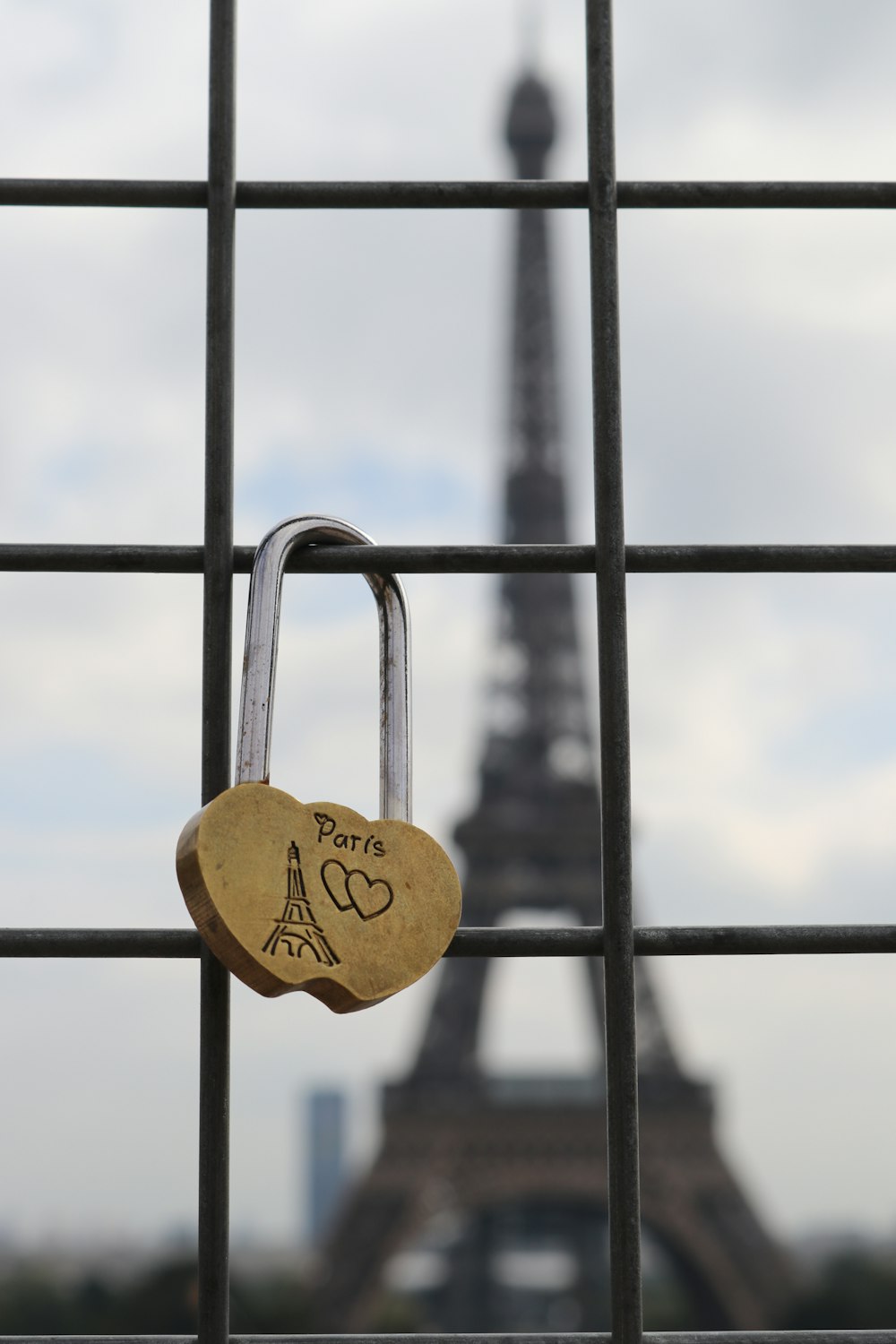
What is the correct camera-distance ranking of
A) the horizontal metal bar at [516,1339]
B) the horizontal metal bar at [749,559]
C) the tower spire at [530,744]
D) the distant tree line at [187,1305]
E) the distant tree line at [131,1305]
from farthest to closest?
the distant tree line at [187,1305], the distant tree line at [131,1305], the tower spire at [530,744], the horizontal metal bar at [749,559], the horizontal metal bar at [516,1339]

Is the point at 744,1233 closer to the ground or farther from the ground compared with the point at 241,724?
closer to the ground

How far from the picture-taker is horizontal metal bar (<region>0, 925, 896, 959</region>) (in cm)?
117

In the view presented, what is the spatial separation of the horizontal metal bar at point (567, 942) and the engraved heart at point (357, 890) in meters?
0.09

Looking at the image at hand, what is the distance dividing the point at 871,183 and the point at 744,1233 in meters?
19.7

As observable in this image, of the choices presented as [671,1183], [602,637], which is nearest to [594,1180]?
Result: [671,1183]

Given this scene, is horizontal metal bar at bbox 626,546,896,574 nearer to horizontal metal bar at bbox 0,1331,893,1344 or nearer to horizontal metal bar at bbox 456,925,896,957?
horizontal metal bar at bbox 456,925,896,957

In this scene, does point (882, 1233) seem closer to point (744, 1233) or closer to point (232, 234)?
point (744, 1233)

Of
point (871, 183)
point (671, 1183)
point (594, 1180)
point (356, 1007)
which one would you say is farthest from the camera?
point (594, 1180)

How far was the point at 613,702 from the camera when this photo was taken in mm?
1252

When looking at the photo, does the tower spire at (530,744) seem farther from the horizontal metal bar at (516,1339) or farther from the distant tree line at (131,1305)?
the horizontal metal bar at (516,1339)

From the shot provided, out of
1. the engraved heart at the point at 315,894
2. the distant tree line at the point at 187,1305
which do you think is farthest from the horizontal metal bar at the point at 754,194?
the distant tree line at the point at 187,1305

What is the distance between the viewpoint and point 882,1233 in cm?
5031

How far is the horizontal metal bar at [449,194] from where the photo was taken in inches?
51.4

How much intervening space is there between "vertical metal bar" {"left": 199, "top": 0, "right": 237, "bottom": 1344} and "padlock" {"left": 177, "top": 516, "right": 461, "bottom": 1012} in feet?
0.36
